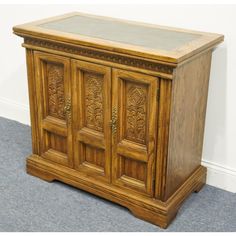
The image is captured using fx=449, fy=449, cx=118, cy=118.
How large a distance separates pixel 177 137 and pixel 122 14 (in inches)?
27.0

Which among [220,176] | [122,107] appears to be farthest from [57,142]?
[220,176]

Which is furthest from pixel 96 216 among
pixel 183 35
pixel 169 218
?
pixel 183 35

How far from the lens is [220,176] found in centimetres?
203

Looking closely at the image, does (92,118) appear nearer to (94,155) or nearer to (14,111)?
(94,155)

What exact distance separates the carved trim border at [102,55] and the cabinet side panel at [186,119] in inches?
3.0

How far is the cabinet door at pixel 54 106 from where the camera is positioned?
1854 mm

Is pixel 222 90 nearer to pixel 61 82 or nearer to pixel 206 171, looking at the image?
pixel 206 171

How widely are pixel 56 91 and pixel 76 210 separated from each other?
0.51 m

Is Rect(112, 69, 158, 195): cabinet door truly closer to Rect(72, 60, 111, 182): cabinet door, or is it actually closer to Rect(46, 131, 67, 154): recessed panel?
Rect(72, 60, 111, 182): cabinet door

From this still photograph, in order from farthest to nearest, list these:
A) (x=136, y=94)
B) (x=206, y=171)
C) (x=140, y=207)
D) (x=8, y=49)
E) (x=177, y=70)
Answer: (x=8, y=49) < (x=206, y=171) < (x=140, y=207) < (x=136, y=94) < (x=177, y=70)

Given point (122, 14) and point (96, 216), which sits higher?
point (122, 14)

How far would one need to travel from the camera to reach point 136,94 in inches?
65.7

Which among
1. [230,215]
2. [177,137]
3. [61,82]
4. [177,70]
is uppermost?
[177,70]

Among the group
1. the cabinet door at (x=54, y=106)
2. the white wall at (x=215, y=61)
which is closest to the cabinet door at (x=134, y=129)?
the cabinet door at (x=54, y=106)
